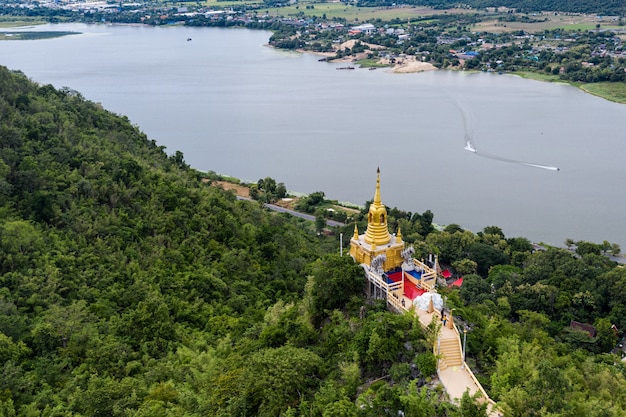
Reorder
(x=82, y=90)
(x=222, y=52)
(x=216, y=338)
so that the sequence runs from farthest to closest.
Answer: (x=222, y=52) < (x=82, y=90) < (x=216, y=338)

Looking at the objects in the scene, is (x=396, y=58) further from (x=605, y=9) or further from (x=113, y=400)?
(x=113, y=400)

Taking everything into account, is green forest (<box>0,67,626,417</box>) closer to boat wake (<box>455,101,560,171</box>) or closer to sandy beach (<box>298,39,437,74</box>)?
boat wake (<box>455,101,560,171</box>)

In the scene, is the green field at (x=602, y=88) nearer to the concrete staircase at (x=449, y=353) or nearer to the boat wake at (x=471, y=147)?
the boat wake at (x=471, y=147)

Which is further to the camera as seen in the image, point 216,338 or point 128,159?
point 128,159

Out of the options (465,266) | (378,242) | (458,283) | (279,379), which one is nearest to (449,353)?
(279,379)

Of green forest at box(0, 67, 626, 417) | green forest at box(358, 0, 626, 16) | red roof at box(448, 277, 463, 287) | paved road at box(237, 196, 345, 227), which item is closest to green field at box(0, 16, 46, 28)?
green forest at box(358, 0, 626, 16)

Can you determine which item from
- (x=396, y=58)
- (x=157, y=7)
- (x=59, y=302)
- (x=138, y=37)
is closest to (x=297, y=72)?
(x=396, y=58)
